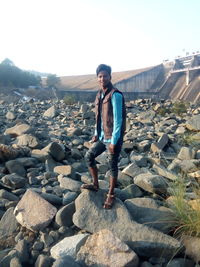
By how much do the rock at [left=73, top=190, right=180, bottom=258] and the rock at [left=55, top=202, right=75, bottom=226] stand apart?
0.15 metres

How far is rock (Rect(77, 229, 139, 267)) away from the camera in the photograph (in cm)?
267

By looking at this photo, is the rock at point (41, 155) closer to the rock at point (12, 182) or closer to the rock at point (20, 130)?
the rock at point (12, 182)

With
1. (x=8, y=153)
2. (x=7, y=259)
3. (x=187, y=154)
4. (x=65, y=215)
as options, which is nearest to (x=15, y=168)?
(x=8, y=153)

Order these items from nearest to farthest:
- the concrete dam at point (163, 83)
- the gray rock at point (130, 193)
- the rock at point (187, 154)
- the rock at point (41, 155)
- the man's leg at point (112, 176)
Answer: the man's leg at point (112, 176)
the gray rock at point (130, 193)
the rock at point (187, 154)
the rock at point (41, 155)
the concrete dam at point (163, 83)

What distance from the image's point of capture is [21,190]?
4539 mm

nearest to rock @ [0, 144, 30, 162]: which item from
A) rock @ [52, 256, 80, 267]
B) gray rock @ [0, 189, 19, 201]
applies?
gray rock @ [0, 189, 19, 201]

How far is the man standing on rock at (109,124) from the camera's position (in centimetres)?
321

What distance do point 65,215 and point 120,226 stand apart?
2.28 ft

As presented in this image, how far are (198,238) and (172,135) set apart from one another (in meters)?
6.31

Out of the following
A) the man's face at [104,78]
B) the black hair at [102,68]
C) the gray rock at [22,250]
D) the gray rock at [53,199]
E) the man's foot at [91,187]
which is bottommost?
the gray rock at [22,250]

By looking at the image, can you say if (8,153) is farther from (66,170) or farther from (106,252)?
(106,252)

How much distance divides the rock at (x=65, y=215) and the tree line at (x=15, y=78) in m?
36.4

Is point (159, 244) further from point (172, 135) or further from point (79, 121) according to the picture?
point (79, 121)

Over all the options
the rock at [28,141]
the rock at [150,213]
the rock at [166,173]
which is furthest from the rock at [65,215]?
the rock at [28,141]
